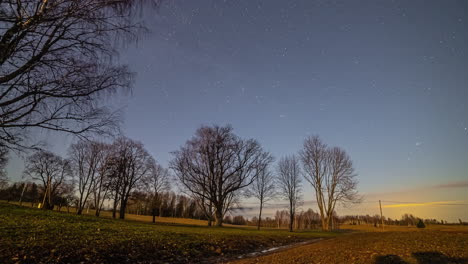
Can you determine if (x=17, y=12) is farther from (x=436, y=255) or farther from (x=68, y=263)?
(x=436, y=255)

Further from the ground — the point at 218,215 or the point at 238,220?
the point at 218,215

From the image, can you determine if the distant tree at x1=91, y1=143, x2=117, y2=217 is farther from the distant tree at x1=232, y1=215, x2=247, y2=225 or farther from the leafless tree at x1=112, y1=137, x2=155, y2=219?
the distant tree at x1=232, y1=215, x2=247, y2=225

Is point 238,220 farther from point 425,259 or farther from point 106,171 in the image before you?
point 425,259

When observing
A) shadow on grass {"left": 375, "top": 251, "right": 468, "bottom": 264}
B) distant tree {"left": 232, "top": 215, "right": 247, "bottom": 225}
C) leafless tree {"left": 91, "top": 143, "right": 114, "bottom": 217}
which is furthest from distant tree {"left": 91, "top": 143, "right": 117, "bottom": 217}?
distant tree {"left": 232, "top": 215, "right": 247, "bottom": 225}

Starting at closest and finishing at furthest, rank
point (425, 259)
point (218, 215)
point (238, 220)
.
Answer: point (425, 259), point (218, 215), point (238, 220)

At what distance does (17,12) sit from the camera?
3947mm

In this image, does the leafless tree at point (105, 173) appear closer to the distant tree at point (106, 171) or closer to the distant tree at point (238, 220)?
the distant tree at point (106, 171)

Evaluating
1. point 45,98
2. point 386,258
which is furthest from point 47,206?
point 386,258

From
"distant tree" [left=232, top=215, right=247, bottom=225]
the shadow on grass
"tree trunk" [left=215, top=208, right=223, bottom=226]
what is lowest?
"distant tree" [left=232, top=215, right=247, bottom=225]

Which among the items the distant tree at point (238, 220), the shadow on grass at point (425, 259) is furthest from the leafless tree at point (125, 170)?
the distant tree at point (238, 220)

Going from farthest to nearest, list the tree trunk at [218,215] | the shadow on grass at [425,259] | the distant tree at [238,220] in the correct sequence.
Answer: the distant tree at [238,220] → the tree trunk at [218,215] → the shadow on grass at [425,259]

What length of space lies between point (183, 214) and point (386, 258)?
300ft

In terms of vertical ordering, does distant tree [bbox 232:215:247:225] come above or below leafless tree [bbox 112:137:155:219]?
below

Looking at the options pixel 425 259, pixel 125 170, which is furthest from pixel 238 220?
pixel 425 259
